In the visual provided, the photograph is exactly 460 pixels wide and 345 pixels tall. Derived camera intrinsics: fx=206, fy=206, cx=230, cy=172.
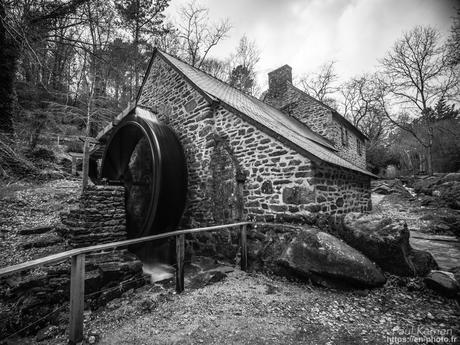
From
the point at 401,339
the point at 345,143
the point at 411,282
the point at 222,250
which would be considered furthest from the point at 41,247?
the point at 345,143

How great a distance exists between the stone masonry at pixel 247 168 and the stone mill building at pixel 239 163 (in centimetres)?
2

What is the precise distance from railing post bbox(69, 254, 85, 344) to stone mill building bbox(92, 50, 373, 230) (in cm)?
311

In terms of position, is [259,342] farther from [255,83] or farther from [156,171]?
[255,83]

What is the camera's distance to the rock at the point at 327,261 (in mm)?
2869

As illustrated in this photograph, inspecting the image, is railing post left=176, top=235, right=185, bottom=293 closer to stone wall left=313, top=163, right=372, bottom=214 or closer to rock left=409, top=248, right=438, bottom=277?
stone wall left=313, top=163, right=372, bottom=214

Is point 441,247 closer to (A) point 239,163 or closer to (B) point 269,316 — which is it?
(B) point 269,316

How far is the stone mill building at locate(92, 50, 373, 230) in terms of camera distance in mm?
Answer: 4047

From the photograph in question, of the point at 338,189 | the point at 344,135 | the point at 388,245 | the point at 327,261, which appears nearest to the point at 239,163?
the point at 338,189

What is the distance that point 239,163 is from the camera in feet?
16.0

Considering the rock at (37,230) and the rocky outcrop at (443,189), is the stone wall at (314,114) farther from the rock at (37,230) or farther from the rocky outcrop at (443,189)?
the rock at (37,230)

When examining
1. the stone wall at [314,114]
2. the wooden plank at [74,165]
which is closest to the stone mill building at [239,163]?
the wooden plank at [74,165]

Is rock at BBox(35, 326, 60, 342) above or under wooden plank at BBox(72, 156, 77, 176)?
under

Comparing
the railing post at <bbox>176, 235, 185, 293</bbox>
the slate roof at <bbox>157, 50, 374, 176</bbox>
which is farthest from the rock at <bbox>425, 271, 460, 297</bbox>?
the railing post at <bbox>176, 235, 185, 293</bbox>

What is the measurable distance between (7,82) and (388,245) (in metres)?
11.0
